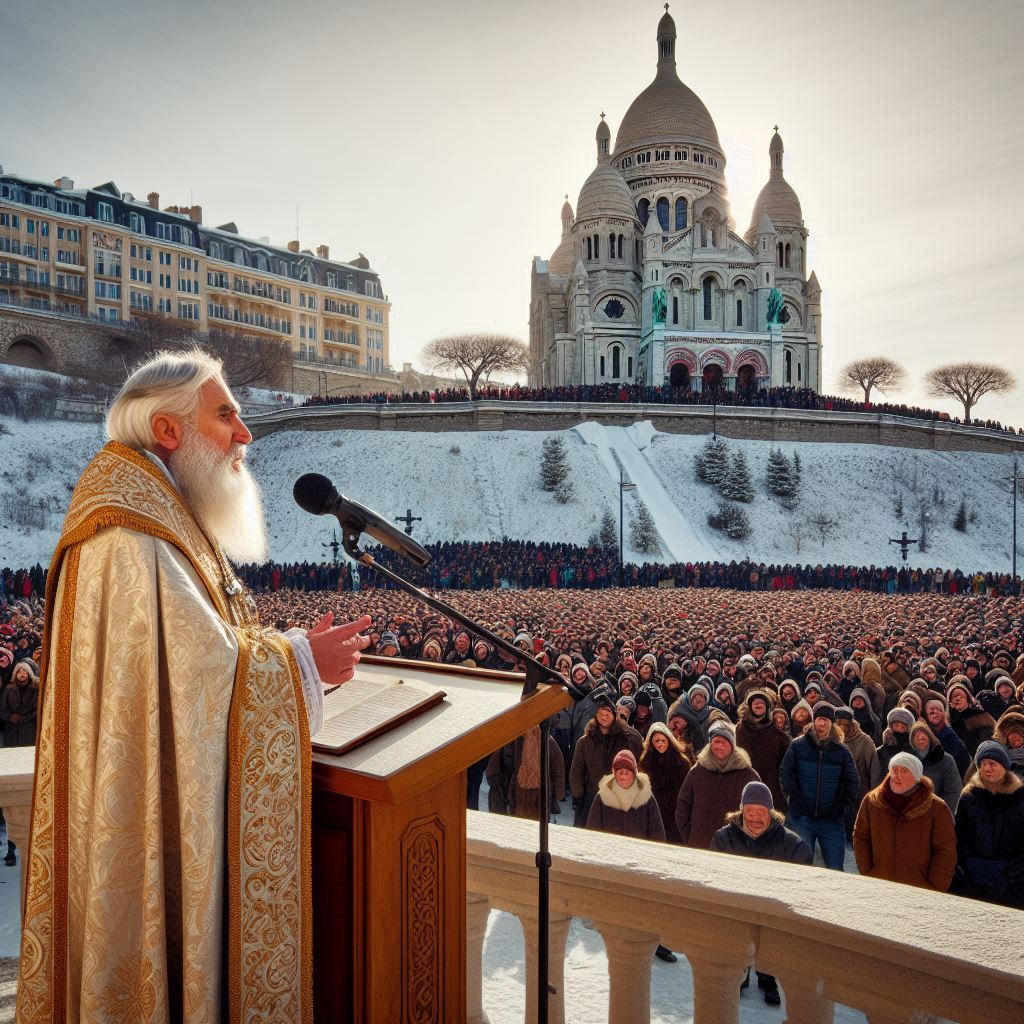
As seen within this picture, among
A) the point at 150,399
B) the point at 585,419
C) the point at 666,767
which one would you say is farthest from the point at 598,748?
the point at 585,419

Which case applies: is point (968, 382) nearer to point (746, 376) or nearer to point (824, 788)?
point (746, 376)

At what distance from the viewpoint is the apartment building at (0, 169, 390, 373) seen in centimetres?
5462

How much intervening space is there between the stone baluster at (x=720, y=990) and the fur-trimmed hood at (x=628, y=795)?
345 cm

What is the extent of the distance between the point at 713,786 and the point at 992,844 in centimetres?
176

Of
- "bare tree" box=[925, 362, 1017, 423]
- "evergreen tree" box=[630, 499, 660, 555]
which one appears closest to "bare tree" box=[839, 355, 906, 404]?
"bare tree" box=[925, 362, 1017, 423]

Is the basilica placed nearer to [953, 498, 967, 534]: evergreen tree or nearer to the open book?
[953, 498, 967, 534]: evergreen tree

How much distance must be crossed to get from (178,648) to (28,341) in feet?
193

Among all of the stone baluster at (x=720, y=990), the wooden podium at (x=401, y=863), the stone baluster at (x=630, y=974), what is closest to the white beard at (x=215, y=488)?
the wooden podium at (x=401, y=863)

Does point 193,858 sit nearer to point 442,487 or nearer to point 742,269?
point 442,487

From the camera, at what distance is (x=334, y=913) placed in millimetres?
2277

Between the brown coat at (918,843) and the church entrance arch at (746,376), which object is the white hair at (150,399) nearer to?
the brown coat at (918,843)

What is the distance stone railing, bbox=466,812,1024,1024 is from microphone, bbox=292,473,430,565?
1023 mm

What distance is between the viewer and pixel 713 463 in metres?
43.0

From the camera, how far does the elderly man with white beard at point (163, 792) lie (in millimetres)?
2186
